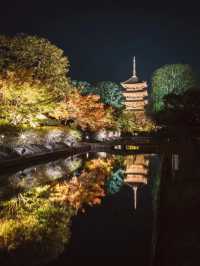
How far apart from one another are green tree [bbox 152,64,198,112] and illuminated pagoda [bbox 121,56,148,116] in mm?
8920

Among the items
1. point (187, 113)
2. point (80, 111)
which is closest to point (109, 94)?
point (80, 111)

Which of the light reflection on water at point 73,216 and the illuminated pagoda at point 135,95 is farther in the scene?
the illuminated pagoda at point 135,95

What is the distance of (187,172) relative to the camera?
1484 centimetres

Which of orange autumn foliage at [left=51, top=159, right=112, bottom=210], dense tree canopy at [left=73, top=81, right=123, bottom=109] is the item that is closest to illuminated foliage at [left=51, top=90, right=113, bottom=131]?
dense tree canopy at [left=73, top=81, right=123, bottom=109]

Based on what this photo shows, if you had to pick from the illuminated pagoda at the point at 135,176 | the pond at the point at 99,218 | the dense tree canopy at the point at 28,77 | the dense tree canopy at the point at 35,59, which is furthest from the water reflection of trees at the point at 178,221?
the dense tree canopy at the point at 35,59

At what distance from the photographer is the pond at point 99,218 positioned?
7.16 meters

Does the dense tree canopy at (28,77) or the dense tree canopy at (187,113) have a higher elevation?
the dense tree canopy at (28,77)

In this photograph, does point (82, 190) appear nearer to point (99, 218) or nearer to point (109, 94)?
point (99, 218)

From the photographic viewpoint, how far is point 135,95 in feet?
236

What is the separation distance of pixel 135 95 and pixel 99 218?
6295cm

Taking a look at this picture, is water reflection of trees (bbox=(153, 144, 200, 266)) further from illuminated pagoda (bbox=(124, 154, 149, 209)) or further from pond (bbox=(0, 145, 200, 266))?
illuminated pagoda (bbox=(124, 154, 149, 209))

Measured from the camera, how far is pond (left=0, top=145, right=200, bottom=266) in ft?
23.5

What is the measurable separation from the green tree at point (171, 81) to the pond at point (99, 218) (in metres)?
42.0

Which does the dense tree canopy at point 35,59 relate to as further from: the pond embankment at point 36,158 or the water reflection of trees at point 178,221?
the water reflection of trees at point 178,221
